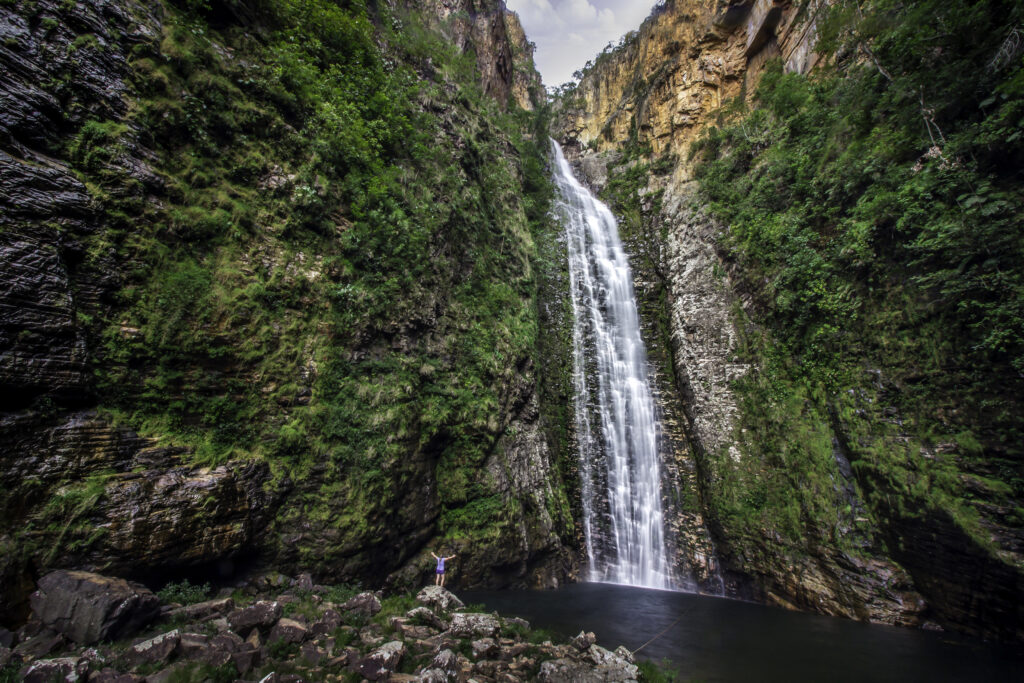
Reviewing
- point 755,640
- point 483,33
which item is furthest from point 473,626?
point 483,33

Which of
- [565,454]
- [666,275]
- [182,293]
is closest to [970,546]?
[565,454]

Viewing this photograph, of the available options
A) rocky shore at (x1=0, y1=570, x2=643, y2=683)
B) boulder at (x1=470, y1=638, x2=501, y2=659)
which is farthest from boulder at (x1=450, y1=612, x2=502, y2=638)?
boulder at (x1=470, y1=638, x2=501, y2=659)

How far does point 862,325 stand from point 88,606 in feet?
46.0

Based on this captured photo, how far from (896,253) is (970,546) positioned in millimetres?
5709

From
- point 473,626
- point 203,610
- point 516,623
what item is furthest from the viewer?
point 516,623

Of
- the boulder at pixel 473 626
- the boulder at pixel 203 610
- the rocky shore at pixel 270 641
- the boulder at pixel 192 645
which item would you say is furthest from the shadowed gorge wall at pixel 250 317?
the boulder at pixel 473 626

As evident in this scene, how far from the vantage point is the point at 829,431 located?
29.2ft

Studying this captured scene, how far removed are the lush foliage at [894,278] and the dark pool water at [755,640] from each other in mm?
1864

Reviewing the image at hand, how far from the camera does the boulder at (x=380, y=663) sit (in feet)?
14.3

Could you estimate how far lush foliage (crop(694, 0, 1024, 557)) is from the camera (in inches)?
254

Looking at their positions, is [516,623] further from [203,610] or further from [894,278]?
[894,278]

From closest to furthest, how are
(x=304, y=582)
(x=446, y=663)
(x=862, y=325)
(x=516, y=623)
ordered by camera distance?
→ (x=446, y=663) → (x=304, y=582) → (x=516, y=623) → (x=862, y=325)

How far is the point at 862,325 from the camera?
28.1ft

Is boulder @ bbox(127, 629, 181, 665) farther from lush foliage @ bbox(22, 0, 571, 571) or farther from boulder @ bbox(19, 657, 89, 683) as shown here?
lush foliage @ bbox(22, 0, 571, 571)
